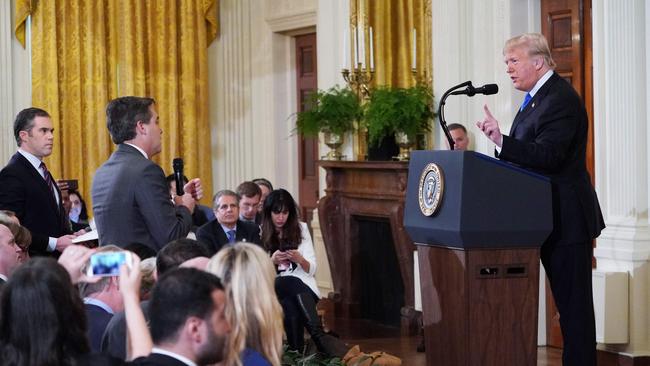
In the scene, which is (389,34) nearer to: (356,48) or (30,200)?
(356,48)

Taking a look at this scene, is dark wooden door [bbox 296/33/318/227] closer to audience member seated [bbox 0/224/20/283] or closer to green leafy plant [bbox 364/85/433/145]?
green leafy plant [bbox 364/85/433/145]

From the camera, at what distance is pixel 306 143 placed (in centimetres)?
1028

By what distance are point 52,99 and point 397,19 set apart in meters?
3.10

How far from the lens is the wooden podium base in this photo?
14.0 feet

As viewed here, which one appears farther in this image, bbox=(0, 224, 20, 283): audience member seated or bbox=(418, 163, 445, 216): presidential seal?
bbox=(418, 163, 445, 216): presidential seal

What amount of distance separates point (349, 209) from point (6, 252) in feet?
14.9

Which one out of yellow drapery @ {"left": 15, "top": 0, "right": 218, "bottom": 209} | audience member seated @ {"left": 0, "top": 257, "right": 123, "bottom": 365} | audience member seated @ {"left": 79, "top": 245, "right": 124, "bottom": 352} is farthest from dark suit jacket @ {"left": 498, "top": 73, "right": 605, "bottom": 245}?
yellow drapery @ {"left": 15, "top": 0, "right": 218, "bottom": 209}

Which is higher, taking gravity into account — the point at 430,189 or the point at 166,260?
the point at 430,189

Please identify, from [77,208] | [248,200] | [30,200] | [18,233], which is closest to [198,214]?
[248,200]

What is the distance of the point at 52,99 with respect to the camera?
9.55 meters

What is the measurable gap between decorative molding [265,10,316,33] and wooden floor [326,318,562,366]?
8.98 feet

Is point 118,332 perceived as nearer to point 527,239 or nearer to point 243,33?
point 527,239

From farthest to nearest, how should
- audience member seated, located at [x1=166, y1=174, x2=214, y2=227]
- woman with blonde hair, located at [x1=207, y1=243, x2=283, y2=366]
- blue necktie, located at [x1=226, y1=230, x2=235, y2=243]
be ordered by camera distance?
1. audience member seated, located at [x1=166, y1=174, x2=214, y2=227]
2. blue necktie, located at [x1=226, y1=230, x2=235, y2=243]
3. woman with blonde hair, located at [x1=207, y1=243, x2=283, y2=366]

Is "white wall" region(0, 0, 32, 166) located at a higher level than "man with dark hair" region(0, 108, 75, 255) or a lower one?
higher
